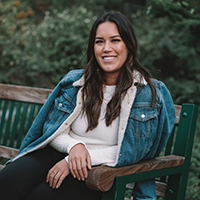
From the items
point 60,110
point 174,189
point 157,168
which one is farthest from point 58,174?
point 174,189

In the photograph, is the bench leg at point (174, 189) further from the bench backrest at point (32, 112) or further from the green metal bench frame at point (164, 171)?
the bench backrest at point (32, 112)

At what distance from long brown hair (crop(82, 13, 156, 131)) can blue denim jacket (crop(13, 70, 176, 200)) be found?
0.15 feet

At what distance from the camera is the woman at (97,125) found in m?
2.02

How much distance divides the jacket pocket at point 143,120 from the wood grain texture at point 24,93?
1072 millimetres

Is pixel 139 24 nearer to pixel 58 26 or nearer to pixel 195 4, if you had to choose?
pixel 58 26

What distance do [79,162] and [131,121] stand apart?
0.44 metres

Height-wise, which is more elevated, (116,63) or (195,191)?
(116,63)

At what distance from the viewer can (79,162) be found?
1.96 meters

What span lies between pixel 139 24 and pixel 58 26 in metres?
3.07

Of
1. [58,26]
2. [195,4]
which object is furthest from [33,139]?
[58,26]

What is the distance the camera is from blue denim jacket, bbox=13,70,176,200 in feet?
6.88

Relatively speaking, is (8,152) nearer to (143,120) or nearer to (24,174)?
(24,174)

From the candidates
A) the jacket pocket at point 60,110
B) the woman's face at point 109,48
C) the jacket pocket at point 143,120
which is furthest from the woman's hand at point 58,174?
the woman's face at point 109,48

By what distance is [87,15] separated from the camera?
598 cm
